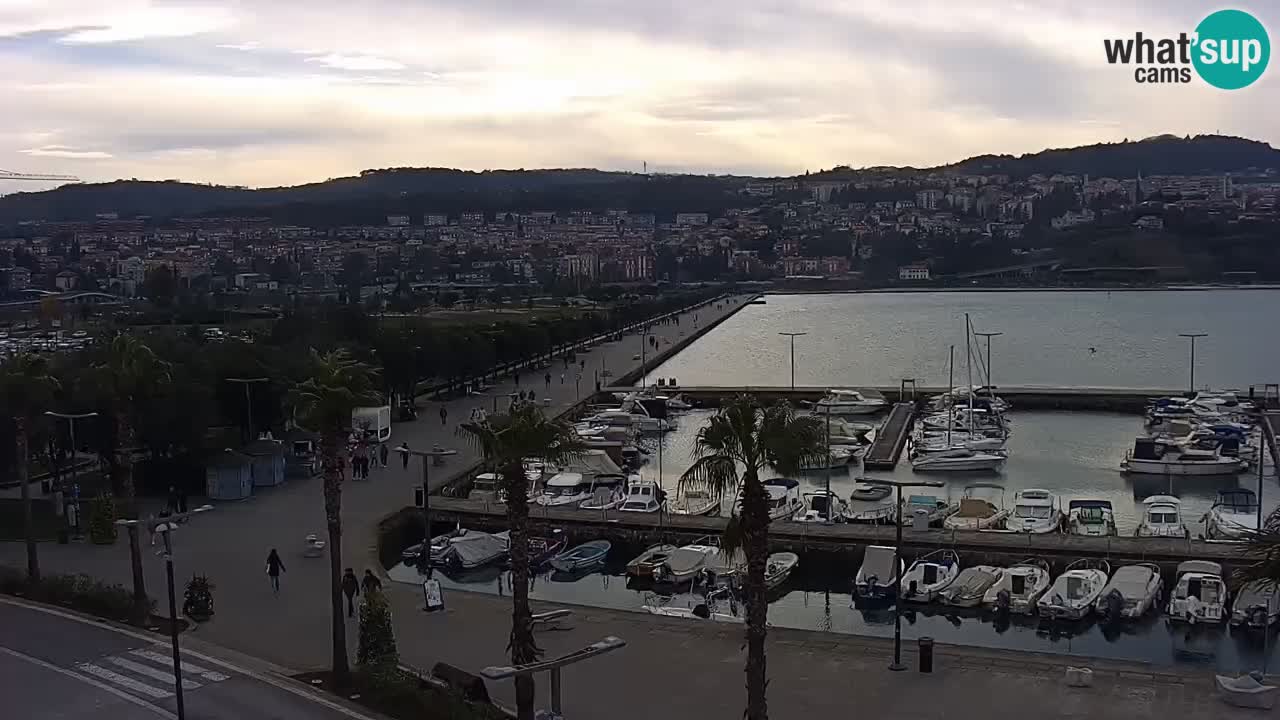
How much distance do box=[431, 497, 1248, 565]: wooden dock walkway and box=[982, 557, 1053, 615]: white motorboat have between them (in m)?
0.91

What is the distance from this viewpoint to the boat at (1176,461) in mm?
23547

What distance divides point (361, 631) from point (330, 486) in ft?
4.31

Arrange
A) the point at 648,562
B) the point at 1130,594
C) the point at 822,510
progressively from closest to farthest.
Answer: the point at 1130,594
the point at 648,562
the point at 822,510

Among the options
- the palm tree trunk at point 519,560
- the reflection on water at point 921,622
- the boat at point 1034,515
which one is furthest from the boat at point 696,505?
the palm tree trunk at point 519,560

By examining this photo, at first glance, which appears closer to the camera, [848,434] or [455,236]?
[848,434]

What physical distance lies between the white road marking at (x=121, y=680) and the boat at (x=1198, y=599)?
11.3 m

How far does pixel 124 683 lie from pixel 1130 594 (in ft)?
37.2

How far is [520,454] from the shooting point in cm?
898

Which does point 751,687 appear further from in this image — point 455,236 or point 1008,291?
point 455,236

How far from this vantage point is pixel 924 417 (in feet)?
102

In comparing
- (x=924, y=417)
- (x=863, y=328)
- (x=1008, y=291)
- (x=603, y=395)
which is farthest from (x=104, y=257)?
(x=924, y=417)

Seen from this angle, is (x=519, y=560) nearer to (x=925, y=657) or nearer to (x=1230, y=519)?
(x=925, y=657)

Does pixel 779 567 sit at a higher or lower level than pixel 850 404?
higher

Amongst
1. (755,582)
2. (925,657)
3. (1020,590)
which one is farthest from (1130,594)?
(755,582)
